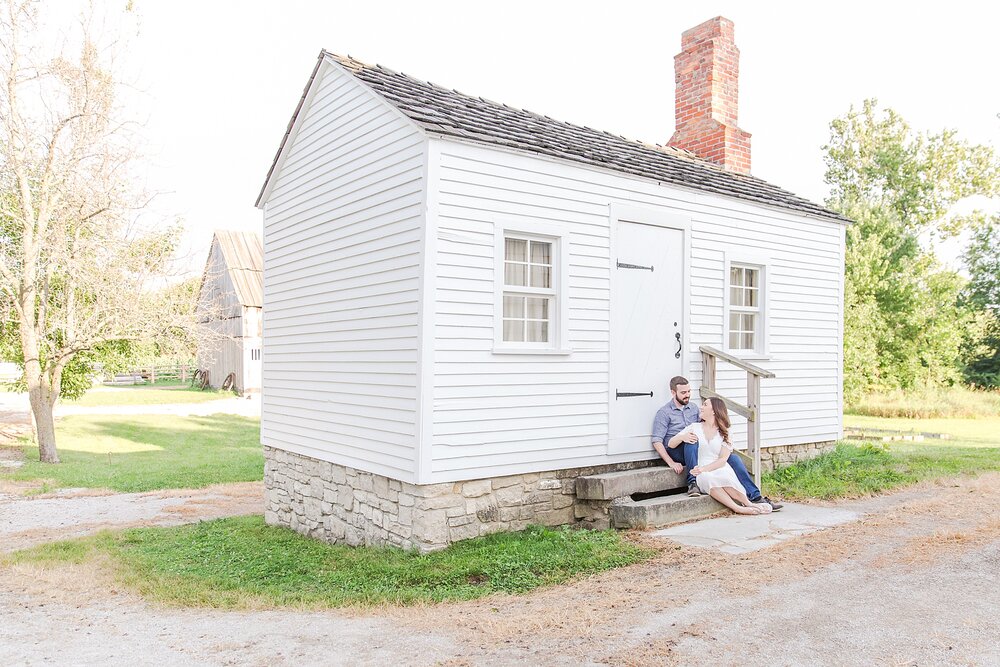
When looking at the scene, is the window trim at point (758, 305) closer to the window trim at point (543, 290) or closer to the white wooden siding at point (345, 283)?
the window trim at point (543, 290)

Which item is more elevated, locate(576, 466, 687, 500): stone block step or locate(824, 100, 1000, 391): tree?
locate(824, 100, 1000, 391): tree

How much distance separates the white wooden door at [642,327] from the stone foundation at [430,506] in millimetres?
548

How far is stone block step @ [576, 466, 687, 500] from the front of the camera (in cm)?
824

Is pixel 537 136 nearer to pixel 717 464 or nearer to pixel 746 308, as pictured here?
pixel 746 308

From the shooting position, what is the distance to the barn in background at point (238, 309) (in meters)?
35.0

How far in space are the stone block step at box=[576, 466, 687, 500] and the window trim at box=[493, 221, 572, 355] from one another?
1.44 meters

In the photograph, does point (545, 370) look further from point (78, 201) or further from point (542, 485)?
point (78, 201)

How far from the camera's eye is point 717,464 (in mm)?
8570

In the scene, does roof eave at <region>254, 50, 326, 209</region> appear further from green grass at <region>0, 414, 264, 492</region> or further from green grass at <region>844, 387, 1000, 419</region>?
green grass at <region>844, 387, 1000, 419</region>

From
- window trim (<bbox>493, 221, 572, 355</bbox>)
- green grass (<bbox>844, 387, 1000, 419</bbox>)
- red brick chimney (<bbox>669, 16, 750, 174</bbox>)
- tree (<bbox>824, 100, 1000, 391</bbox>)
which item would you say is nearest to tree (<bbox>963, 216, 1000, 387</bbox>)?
tree (<bbox>824, 100, 1000, 391</bbox>)

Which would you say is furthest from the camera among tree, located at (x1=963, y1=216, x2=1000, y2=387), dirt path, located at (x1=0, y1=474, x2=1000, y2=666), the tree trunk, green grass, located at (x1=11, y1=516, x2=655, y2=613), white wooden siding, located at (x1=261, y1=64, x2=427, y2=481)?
tree, located at (x1=963, y1=216, x2=1000, y2=387)

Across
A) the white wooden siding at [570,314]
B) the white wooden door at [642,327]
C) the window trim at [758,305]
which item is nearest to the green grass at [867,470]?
the white wooden siding at [570,314]

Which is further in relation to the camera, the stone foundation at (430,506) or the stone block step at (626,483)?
the stone block step at (626,483)

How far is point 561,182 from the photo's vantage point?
8531mm
